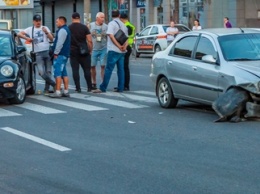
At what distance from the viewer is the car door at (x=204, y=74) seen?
1176 cm

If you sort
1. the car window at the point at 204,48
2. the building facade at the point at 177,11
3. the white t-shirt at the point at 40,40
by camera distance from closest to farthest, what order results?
the car window at the point at 204,48 → the white t-shirt at the point at 40,40 → the building facade at the point at 177,11

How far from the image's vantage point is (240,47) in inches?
478

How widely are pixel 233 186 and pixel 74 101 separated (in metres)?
7.91

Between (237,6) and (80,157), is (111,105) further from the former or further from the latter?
(237,6)

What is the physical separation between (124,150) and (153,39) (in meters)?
25.2

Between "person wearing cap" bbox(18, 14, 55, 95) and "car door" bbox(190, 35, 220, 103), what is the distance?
4.48 m

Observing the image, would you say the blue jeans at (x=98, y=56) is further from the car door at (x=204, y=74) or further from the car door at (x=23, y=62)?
the car door at (x=204, y=74)

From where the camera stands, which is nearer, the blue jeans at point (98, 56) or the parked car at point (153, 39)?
the blue jeans at point (98, 56)

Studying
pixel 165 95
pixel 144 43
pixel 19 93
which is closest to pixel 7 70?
pixel 19 93

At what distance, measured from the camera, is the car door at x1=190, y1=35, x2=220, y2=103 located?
11.8 m

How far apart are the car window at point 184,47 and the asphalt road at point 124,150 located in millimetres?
1057

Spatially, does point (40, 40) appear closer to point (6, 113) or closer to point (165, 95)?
point (6, 113)

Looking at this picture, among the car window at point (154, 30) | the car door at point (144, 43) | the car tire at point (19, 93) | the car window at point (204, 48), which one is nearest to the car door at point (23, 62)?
the car tire at point (19, 93)

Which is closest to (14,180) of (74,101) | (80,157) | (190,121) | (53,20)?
(80,157)
